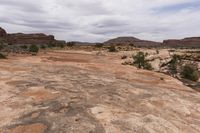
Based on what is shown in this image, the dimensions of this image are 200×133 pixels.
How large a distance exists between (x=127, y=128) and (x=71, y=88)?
17.2 ft

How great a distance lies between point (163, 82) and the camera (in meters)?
20.8

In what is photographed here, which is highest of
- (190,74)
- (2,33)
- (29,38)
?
(2,33)

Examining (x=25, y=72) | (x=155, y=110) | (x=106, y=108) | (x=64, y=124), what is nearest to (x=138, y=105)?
(x=155, y=110)

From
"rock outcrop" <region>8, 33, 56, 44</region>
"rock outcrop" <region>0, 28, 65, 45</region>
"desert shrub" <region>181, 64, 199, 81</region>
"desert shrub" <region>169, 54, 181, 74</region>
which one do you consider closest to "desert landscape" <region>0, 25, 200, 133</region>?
"desert shrub" <region>181, 64, 199, 81</region>

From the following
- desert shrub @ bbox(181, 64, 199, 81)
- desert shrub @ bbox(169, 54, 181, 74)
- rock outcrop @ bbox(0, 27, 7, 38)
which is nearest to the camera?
desert shrub @ bbox(181, 64, 199, 81)

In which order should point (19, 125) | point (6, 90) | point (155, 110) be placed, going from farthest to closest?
point (6, 90), point (155, 110), point (19, 125)

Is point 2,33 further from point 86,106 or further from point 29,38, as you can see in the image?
point 86,106

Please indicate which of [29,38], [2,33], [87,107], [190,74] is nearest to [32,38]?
[29,38]

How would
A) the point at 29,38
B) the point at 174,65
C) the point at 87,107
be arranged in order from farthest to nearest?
1. the point at 29,38
2. the point at 174,65
3. the point at 87,107

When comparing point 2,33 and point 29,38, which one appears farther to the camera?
point 29,38

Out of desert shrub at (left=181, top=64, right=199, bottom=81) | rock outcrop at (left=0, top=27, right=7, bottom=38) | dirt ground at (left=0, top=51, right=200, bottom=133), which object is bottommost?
desert shrub at (left=181, top=64, right=199, bottom=81)

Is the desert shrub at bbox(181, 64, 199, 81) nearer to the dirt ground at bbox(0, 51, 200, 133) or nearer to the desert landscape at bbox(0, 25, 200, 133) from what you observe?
the desert landscape at bbox(0, 25, 200, 133)

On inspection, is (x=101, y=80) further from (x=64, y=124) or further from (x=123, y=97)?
(x=64, y=124)

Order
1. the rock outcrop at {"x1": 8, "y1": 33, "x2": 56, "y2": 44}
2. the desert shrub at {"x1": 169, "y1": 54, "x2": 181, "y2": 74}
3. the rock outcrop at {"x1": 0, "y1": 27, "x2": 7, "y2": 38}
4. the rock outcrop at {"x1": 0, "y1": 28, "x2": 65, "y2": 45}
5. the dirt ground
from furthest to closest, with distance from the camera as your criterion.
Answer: the rock outcrop at {"x1": 8, "y1": 33, "x2": 56, "y2": 44}
the rock outcrop at {"x1": 0, "y1": 28, "x2": 65, "y2": 45}
the rock outcrop at {"x1": 0, "y1": 27, "x2": 7, "y2": 38}
the desert shrub at {"x1": 169, "y1": 54, "x2": 181, "y2": 74}
the dirt ground
